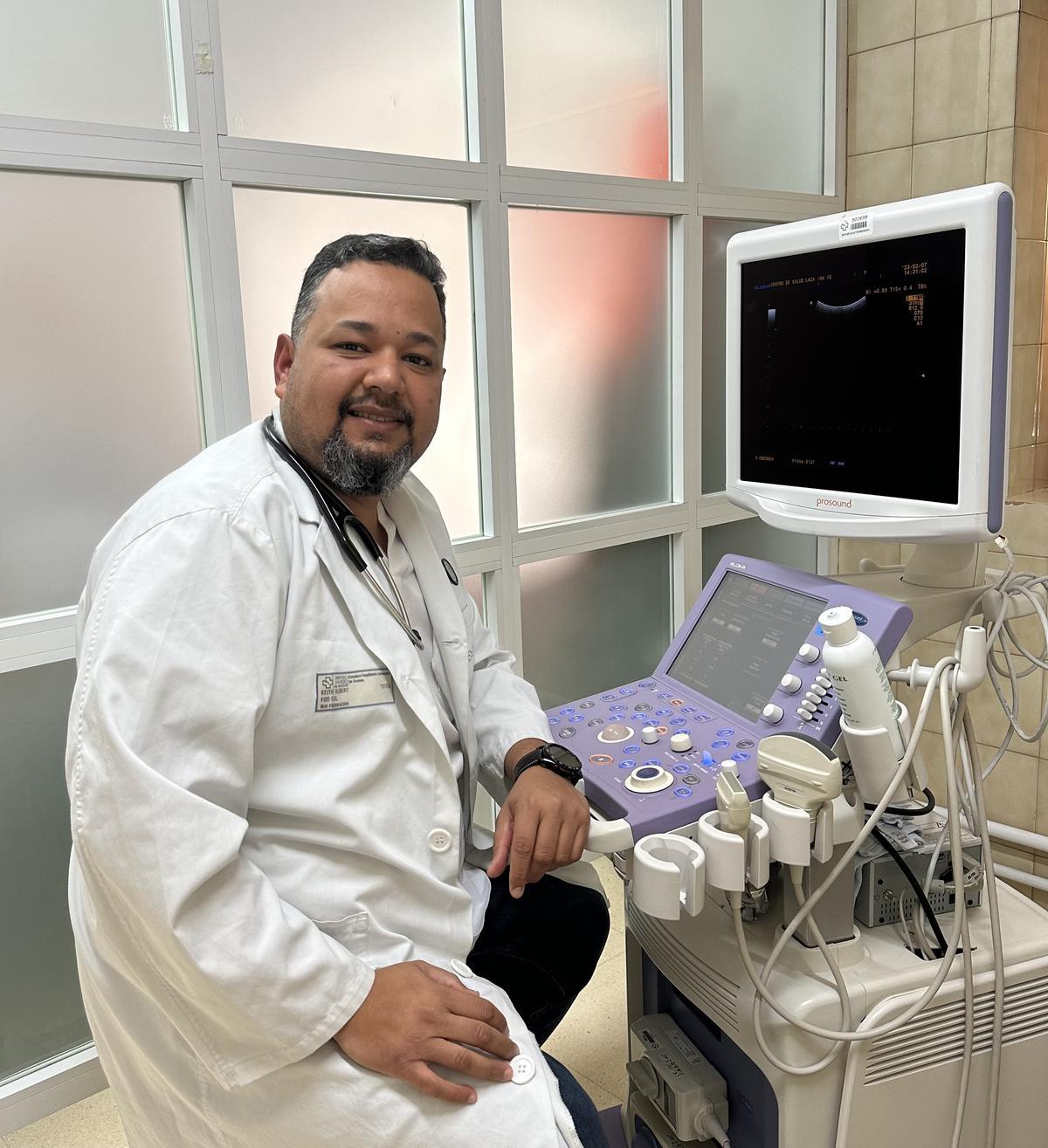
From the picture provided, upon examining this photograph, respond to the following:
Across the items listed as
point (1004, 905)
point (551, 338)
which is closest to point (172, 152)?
point (551, 338)

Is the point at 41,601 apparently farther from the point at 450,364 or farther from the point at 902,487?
the point at 902,487

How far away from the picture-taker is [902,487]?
1.32 m

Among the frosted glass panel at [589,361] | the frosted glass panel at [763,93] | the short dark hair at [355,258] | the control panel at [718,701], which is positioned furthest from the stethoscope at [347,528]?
the frosted glass panel at [763,93]

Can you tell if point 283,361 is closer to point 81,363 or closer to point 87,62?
point 81,363

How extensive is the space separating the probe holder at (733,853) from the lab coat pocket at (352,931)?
381 mm

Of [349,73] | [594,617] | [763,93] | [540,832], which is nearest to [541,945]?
[540,832]

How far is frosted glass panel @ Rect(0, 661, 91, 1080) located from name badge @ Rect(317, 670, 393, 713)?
3.03ft

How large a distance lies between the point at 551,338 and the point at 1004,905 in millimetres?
1633

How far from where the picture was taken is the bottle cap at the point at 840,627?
1.12 m

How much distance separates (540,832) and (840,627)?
421mm

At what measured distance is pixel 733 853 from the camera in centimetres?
110

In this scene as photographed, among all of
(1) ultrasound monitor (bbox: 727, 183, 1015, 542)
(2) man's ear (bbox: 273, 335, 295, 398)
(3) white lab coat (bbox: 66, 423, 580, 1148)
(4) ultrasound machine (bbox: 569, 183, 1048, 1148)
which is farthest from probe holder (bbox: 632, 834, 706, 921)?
(2) man's ear (bbox: 273, 335, 295, 398)

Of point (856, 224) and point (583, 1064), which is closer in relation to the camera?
point (856, 224)

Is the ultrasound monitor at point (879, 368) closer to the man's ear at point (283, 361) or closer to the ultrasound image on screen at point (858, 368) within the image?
the ultrasound image on screen at point (858, 368)
